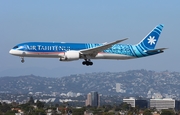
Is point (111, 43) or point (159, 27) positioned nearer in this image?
point (111, 43)

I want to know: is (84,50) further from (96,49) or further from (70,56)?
(70,56)

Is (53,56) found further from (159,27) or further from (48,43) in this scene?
(159,27)

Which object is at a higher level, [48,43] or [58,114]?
[48,43]

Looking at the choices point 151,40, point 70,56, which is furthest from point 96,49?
point 151,40

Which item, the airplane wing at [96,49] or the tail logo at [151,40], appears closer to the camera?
the airplane wing at [96,49]

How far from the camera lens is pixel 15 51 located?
81375 millimetres

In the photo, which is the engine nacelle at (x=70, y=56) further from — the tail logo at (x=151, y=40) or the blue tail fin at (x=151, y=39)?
the tail logo at (x=151, y=40)

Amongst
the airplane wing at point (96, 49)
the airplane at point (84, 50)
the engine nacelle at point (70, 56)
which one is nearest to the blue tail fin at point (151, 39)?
the airplane at point (84, 50)

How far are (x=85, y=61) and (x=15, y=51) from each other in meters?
12.3

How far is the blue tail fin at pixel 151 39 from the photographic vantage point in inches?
3590

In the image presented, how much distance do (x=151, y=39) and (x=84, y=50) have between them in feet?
53.7

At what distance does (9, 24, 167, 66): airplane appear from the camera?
80250mm

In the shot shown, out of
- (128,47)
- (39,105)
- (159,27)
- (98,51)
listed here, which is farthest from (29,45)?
(39,105)

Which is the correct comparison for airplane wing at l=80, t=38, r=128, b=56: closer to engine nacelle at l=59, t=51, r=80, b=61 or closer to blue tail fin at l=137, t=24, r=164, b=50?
engine nacelle at l=59, t=51, r=80, b=61
